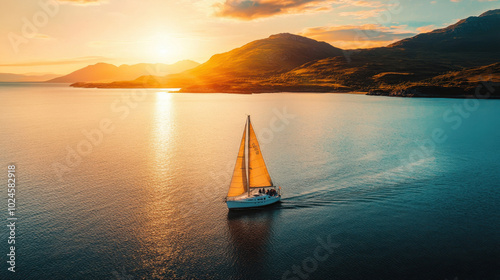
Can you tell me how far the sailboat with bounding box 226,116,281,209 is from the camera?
4719cm

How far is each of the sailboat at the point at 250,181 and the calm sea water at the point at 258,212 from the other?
180cm

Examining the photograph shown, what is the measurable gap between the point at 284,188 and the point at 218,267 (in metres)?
23.8

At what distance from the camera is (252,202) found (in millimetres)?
47406

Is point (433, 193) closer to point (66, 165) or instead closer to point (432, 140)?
point (432, 140)

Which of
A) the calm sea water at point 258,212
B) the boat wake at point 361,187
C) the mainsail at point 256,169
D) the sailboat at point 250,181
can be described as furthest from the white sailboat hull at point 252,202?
the boat wake at point 361,187

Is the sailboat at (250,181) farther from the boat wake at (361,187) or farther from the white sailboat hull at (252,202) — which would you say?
the boat wake at (361,187)

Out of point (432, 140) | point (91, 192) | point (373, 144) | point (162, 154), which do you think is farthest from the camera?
point (432, 140)

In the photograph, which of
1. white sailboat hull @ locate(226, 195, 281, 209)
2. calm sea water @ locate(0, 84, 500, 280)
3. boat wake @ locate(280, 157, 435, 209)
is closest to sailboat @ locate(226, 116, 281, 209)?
white sailboat hull @ locate(226, 195, 281, 209)

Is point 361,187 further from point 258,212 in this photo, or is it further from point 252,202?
point 252,202

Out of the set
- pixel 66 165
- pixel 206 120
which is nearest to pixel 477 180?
pixel 66 165

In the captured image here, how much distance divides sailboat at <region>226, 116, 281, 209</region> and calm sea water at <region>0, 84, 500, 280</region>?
1.80 m

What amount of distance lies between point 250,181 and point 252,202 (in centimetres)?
359

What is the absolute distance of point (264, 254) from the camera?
36.4 meters

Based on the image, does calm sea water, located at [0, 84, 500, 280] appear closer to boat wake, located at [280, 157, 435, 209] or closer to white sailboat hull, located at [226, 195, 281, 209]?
boat wake, located at [280, 157, 435, 209]
